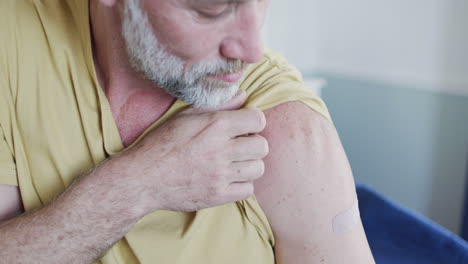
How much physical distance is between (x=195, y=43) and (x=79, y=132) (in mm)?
290

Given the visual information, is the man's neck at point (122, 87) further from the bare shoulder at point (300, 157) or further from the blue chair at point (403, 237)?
the blue chair at point (403, 237)

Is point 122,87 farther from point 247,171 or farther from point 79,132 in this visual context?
point 247,171

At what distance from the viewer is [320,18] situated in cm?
293

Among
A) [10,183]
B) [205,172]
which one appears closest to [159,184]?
[205,172]

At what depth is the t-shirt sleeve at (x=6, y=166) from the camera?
0.95 metres

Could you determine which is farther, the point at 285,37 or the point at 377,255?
the point at 285,37

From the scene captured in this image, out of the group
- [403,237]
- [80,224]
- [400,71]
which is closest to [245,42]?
[80,224]

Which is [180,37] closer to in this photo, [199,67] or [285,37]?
[199,67]

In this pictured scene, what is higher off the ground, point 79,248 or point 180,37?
point 180,37

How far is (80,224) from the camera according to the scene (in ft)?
2.78

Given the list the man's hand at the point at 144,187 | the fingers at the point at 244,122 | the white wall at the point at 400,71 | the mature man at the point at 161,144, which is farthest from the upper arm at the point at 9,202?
the white wall at the point at 400,71

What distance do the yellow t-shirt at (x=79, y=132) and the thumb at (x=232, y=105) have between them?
0.06ft

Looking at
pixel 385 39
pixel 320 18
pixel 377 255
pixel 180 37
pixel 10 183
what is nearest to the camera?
pixel 180 37

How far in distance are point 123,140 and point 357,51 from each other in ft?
6.61
